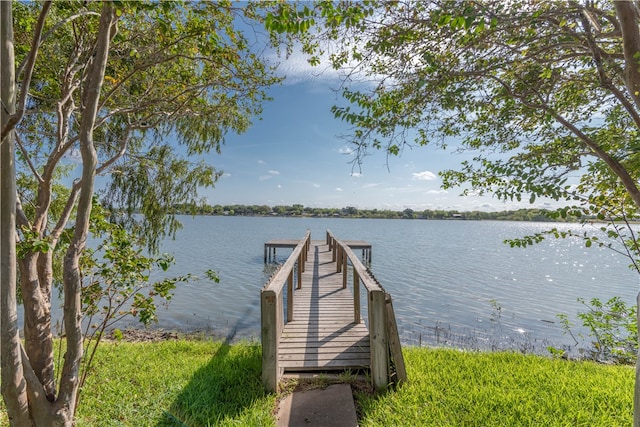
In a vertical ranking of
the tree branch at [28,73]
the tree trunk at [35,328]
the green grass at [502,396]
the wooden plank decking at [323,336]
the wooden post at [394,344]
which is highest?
the tree branch at [28,73]

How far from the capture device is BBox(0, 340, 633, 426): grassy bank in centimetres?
270

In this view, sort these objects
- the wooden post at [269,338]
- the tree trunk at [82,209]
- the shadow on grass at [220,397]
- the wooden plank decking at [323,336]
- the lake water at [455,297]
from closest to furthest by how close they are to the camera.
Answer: the tree trunk at [82,209]
the shadow on grass at [220,397]
the wooden post at [269,338]
the wooden plank decking at [323,336]
the lake water at [455,297]

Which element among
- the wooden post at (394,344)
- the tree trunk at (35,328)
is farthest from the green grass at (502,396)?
the tree trunk at (35,328)

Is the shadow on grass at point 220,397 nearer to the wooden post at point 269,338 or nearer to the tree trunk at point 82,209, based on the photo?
the wooden post at point 269,338

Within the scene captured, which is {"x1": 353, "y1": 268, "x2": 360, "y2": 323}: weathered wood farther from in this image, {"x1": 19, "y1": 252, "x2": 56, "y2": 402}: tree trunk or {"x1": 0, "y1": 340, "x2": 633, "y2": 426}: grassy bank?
{"x1": 19, "y1": 252, "x2": 56, "y2": 402}: tree trunk

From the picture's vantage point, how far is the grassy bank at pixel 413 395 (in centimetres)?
270

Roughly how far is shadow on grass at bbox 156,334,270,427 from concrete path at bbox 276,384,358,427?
238 mm

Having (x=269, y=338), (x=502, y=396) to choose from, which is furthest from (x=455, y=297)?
(x=269, y=338)

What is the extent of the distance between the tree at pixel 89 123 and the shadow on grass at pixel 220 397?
987 millimetres

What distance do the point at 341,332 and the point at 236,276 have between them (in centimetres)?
1117

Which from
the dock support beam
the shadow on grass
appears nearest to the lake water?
the dock support beam

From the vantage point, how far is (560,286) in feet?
44.8

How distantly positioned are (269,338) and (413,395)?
1514mm

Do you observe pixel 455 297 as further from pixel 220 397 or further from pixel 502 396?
pixel 220 397
